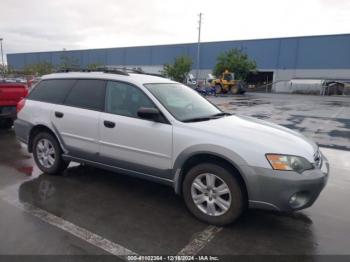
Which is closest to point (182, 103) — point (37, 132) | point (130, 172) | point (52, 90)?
point (130, 172)

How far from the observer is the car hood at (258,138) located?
10.2ft

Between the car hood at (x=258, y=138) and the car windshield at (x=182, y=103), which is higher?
the car windshield at (x=182, y=103)

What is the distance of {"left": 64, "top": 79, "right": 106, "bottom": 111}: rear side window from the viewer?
4273 millimetres

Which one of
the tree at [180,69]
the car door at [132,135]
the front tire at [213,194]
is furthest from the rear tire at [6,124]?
the tree at [180,69]

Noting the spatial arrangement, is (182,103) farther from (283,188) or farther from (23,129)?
(23,129)

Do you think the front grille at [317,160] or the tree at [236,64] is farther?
the tree at [236,64]

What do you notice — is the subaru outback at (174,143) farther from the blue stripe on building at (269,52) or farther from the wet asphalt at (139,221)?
the blue stripe on building at (269,52)

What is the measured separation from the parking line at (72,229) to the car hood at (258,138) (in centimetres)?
156

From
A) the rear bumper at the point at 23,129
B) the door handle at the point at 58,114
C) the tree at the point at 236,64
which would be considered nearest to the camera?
the door handle at the point at 58,114

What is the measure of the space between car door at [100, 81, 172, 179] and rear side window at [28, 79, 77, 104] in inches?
36.1

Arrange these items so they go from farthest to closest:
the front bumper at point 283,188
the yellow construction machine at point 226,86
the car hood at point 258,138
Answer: the yellow construction machine at point 226,86 < the car hood at point 258,138 < the front bumper at point 283,188

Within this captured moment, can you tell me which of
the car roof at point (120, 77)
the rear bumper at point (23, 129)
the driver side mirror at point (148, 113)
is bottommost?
the rear bumper at point (23, 129)

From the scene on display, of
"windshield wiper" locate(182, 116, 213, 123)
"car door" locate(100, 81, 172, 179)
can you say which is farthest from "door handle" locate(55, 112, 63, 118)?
"windshield wiper" locate(182, 116, 213, 123)

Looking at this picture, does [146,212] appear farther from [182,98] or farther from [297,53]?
[297,53]
